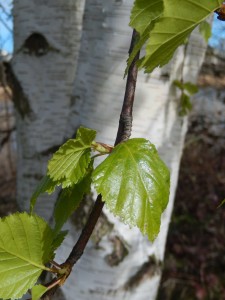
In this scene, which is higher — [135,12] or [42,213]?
[135,12]

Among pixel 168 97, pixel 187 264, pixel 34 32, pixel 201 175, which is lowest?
pixel 187 264

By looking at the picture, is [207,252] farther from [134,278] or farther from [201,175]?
[134,278]

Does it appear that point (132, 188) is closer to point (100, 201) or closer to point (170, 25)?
point (100, 201)

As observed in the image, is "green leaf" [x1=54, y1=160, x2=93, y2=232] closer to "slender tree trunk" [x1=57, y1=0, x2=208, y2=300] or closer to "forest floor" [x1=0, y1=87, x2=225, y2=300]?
"slender tree trunk" [x1=57, y1=0, x2=208, y2=300]

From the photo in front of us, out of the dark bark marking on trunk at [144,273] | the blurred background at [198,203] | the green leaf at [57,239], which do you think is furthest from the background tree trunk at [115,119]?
the blurred background at [198,203]

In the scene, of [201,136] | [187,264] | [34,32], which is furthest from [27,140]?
[201,136]

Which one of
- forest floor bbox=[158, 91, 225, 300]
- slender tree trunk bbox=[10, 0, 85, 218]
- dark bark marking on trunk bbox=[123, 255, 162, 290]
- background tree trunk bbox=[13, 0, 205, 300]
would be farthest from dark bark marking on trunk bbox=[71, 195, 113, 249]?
forest floor bbox=[158, 91, 225, 300]

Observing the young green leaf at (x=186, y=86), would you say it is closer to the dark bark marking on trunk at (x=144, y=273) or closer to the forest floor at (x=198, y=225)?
the dark bark marking on trunk at (x=144, y=273)
